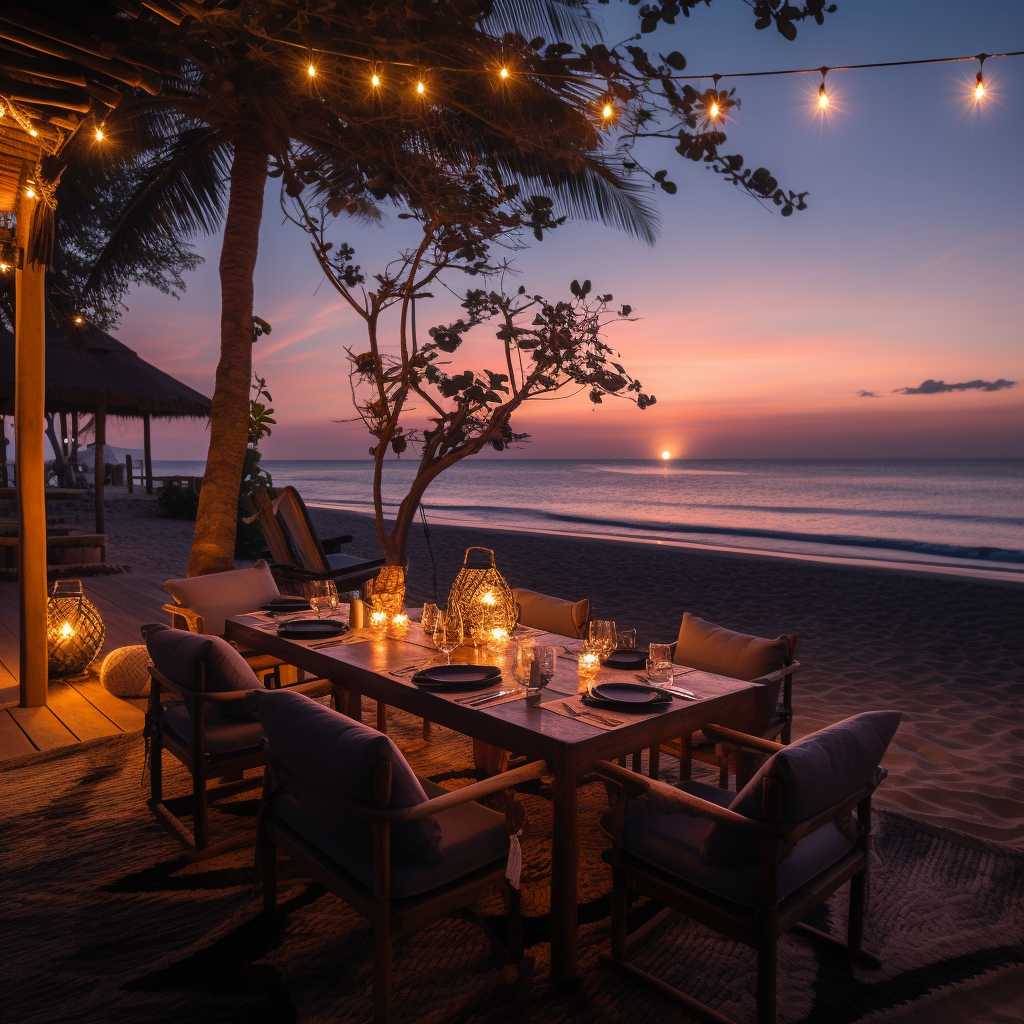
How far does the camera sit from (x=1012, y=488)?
108 feet

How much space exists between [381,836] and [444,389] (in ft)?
7.28

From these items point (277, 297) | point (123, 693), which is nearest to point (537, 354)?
point (123, 693)

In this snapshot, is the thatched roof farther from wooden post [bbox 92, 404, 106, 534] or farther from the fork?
the fork

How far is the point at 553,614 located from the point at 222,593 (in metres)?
1.70

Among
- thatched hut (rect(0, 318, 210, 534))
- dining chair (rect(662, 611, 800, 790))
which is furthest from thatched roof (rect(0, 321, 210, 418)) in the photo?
dining chair (rect(662, 611, 800, 790))

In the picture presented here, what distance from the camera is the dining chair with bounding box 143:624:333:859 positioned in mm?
2340

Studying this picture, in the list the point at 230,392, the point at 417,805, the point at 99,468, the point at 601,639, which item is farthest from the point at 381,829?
the point at 99,468

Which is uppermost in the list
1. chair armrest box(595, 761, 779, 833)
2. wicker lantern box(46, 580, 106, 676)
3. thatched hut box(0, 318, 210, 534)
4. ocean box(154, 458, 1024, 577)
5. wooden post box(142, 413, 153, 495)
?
thatched hut box(0, 318, 210, 534)

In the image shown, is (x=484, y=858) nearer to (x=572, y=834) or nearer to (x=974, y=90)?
(x=572, y=834)

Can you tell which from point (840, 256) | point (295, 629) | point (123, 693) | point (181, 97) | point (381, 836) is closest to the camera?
point (381, 836)

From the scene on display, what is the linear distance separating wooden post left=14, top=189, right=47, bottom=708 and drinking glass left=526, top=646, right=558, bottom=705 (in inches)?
122

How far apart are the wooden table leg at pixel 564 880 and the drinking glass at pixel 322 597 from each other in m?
1.71

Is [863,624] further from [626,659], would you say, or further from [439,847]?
[439,847]

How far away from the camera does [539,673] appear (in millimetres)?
1986
